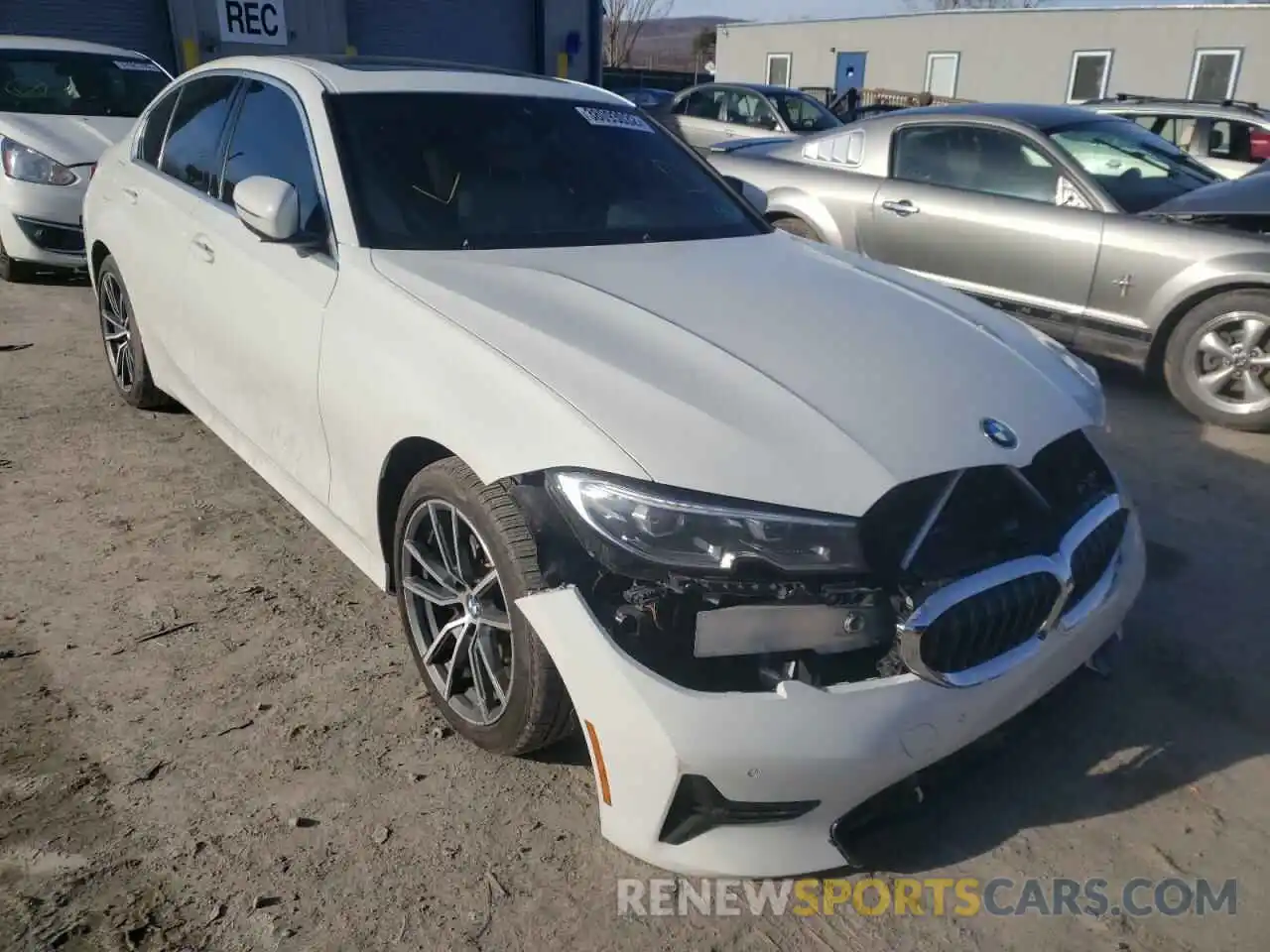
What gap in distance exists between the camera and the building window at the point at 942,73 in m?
28.0

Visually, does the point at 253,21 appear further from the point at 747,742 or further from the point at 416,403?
the point at 747,742

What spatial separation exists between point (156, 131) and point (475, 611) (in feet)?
10.6

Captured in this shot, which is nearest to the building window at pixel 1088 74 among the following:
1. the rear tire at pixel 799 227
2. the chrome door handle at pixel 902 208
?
the rear tire at pixel 799 227

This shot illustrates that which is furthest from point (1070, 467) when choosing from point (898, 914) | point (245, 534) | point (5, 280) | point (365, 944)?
point (5, 280)

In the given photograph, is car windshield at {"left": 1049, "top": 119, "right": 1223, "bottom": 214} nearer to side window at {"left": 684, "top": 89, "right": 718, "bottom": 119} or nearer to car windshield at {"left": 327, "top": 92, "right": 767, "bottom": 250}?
car windshield at {"left": 327, "top": 92, "right": 767, "bottom": 250}

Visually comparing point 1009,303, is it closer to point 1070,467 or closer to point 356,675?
point 1070,467

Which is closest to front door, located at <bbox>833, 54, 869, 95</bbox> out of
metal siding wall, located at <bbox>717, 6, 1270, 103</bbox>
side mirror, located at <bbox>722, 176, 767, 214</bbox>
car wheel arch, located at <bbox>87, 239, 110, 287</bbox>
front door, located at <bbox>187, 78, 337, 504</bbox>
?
metal siding wall, located at <bbox>717, 6, 1270, 103</bbox>

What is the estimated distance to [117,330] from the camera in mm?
4867

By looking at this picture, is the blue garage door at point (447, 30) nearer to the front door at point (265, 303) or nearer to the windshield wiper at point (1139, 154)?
the windshield wiper at point (1139, 154)

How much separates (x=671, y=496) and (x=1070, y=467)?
1.23m

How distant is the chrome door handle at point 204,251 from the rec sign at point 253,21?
14.0 m

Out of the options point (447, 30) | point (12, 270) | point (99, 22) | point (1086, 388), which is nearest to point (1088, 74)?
point (447, 30)

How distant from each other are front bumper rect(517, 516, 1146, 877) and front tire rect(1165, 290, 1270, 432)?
3.84 meters

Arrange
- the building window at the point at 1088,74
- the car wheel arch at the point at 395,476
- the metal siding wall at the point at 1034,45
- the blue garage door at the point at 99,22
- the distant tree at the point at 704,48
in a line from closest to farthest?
the car wheel arch at the point at 395,476
the blue garage door at the point at 99,22
the metal siding wall at the point at 1034,45
the building window at the point at 1088,74
the distant tree at the point at 704,48
